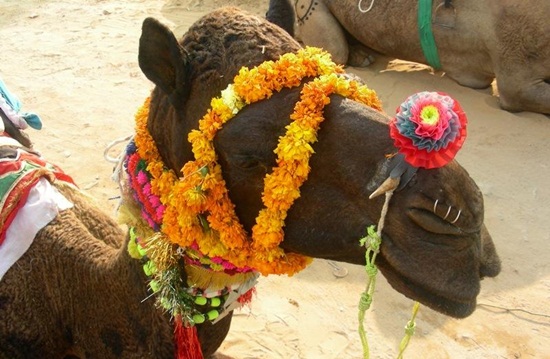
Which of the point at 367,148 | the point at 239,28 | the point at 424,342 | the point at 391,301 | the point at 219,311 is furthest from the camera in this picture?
the point at 391,301

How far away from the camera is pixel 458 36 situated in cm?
738

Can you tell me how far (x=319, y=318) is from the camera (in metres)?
4.45

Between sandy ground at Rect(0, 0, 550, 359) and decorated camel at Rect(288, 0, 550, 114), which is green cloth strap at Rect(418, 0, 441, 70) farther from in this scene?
sandy ground at Rect(0, 0, 550, 359)

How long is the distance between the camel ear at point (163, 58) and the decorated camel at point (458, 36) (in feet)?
18.8

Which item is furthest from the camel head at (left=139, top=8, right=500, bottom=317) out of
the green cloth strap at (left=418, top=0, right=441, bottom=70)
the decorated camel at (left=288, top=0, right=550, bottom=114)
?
the green cloth strap at (left=418, top=0, right=441, bottom=70)

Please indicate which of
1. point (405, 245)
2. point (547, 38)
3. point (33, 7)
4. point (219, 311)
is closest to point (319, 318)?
point (219, 311)

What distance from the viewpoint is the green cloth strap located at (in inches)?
294

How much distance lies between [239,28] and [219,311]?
111 cm

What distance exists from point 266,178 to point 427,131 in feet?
1.87

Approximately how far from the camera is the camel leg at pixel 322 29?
841 centimetres

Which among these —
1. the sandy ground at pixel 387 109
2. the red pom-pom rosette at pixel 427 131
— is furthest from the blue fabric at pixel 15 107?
the red pom-pom rosette at pixel 427 131

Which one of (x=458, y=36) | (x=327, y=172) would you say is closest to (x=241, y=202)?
(x=327, y=172)

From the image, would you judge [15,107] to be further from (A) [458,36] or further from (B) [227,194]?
(A) [458,36]

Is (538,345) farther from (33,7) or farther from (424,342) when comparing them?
(33,7)
